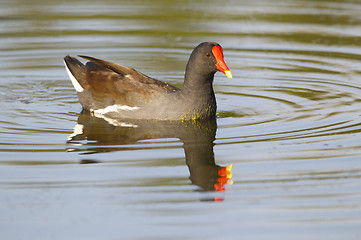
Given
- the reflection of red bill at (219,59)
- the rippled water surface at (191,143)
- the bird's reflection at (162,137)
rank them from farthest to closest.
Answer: the reflection of red bill at (219,59) → the bird's reflection at (162,137) → the rippled water surface at (191,143)

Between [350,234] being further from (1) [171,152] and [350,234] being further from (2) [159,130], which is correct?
(2) [159,130]

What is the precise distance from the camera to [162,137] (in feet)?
21.6

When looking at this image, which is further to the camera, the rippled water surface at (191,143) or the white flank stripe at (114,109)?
the white flank stripe at (114,109)

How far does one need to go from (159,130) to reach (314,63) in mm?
3980

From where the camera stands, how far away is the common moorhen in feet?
23.7

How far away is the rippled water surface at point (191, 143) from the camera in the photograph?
448 cm

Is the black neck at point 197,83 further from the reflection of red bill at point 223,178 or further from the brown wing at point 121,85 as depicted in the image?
the reflection of red bill at point 223,178

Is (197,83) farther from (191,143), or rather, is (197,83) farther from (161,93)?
(191,143)

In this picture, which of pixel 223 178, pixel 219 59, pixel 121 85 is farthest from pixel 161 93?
pixel 223 178

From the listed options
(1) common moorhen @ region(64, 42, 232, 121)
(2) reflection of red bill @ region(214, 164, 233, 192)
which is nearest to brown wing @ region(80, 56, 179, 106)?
(1) common moorhen @ region(64, 42, 232, 121)

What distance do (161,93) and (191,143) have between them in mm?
1038

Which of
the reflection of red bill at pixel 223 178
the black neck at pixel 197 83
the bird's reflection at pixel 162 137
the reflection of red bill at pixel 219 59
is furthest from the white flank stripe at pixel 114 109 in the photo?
Answer: the reflection of red bill at pixel 223 178

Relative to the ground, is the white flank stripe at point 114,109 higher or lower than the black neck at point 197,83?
lower

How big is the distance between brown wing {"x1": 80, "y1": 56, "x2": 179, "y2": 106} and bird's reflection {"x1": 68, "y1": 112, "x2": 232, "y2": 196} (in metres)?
0.25
